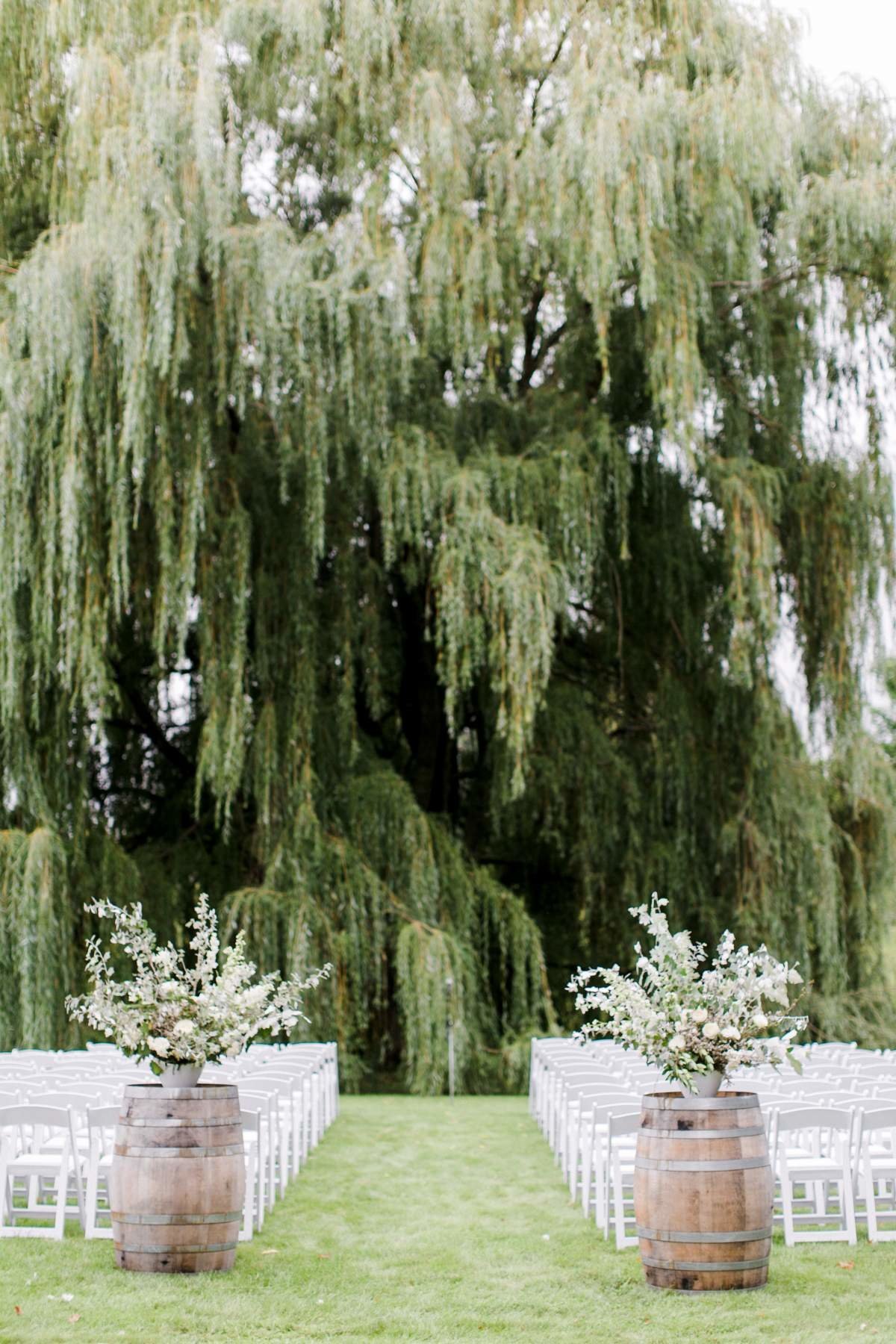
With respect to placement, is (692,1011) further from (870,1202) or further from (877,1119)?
(870,1202)

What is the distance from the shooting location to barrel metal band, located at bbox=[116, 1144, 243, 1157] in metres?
5.57

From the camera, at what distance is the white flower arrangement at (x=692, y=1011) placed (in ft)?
18.2

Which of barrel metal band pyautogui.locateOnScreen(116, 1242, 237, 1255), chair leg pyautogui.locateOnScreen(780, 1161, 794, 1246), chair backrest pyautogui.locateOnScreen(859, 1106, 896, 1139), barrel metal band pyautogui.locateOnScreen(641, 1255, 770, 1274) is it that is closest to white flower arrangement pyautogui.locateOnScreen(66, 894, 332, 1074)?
barrel metal band pyautogui.locateOnScreen(116, 1242, 237, 1255)

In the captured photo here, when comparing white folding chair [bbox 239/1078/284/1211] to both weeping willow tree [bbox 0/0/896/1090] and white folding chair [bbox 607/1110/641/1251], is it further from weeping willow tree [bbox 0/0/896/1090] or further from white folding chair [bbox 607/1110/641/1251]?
weeping willow tree [bbox 0/0/896/1090]

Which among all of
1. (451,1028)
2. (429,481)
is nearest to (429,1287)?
(451,1028)

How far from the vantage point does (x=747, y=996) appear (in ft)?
18.6

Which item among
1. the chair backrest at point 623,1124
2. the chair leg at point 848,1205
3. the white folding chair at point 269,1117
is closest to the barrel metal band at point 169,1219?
the white folding chair at point 269,1117

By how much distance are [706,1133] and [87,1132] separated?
328cm

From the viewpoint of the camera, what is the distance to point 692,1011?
5.58 meters

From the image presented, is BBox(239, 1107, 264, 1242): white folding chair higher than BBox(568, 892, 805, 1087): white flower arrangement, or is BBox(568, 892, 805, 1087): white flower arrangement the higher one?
BBox(568, 892, 805, 1087): white flower arrangement

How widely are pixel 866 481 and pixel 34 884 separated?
8680 mm

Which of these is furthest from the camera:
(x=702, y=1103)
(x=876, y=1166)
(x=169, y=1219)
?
(x=876, y=1166)

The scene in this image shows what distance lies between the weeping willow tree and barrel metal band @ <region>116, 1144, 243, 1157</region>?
6544mm

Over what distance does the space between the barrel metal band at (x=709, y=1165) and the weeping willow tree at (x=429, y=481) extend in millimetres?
7287
